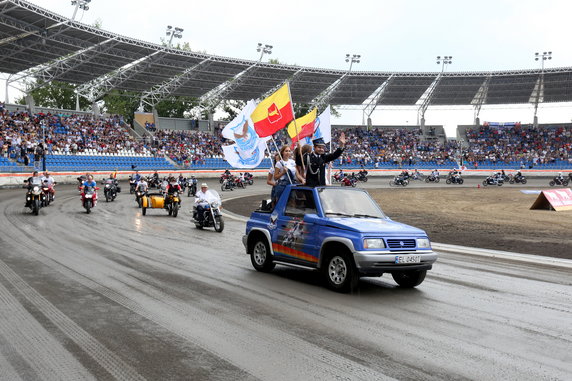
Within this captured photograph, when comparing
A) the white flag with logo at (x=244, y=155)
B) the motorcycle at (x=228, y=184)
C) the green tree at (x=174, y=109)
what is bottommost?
the motorcycle at (x=228, y=184)

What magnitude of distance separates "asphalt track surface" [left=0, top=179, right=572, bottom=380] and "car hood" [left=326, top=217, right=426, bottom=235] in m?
0.93

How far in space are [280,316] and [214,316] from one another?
2.59 feet

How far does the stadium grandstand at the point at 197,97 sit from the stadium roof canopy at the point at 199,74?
12cm

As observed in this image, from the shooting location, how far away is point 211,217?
16781mm

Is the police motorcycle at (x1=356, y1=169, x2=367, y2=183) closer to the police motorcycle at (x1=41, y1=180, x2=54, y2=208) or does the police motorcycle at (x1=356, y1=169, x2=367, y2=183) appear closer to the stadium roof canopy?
the stadium roof canopy

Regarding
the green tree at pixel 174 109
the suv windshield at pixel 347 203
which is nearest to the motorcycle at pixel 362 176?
the suv windshield at pixel 347 203

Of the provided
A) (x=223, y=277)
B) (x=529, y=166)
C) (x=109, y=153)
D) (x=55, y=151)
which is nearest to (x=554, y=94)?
(x=529, y=166)

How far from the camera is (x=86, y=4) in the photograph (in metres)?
45.1

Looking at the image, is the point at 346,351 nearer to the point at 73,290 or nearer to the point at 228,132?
the point at 73,290

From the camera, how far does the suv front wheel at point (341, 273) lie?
790 centimetres

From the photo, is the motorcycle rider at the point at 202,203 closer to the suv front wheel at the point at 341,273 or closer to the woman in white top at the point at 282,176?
the woman in white top at the point at 282,176

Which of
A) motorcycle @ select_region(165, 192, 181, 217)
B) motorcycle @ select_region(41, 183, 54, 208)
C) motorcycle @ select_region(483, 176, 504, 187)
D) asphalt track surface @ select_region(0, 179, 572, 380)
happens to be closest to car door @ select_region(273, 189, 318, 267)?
asphalt track surface @ select_region(0, 179, 572, 380)

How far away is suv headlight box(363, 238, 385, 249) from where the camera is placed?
7.79m

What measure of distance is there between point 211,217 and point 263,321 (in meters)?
10.6
